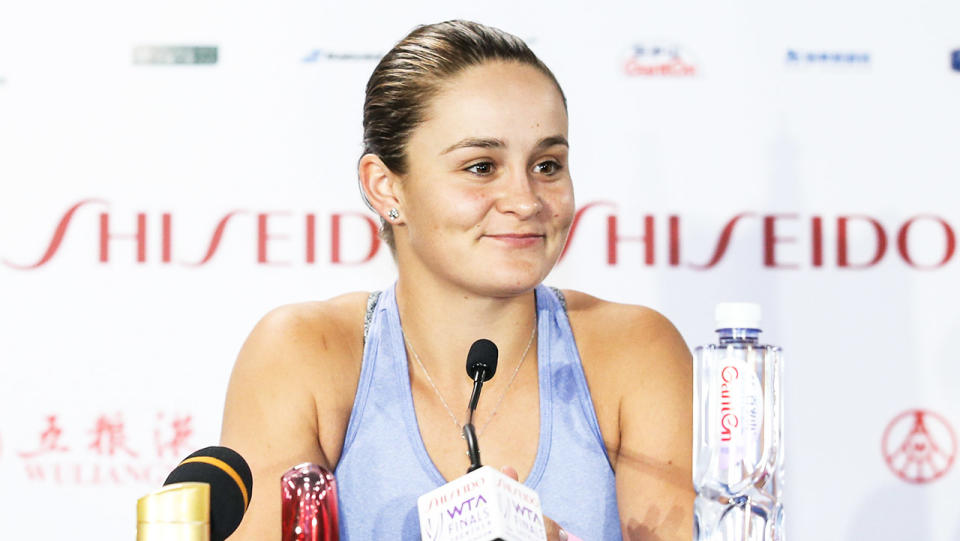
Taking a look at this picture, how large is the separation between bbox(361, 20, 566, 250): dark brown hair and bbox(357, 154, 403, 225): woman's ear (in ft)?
0.05

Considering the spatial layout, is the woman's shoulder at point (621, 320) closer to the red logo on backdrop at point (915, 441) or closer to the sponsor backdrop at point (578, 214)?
the sponsor backdrop at point (578, 214)

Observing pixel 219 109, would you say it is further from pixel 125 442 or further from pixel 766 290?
pixel 766 290

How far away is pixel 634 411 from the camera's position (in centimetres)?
166

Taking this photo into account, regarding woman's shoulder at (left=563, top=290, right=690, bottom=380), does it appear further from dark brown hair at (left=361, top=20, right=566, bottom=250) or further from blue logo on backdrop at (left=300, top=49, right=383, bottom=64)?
blue logo on backdrop at (left=300, top=49, right=383, bottom=64)

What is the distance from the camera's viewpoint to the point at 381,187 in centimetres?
171

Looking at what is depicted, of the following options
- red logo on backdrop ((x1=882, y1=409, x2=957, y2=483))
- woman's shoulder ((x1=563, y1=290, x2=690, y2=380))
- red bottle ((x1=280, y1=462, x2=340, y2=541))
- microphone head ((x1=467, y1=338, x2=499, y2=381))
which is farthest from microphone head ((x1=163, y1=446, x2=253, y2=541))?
red logo on backdrop ((x1=882, y1=409, x2=957, y2=483))

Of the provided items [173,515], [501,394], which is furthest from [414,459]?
[173,515]

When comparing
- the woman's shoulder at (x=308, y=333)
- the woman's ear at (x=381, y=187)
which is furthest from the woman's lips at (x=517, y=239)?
the woman's shoulder at (x=308, y=333)

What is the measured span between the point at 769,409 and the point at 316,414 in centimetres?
75

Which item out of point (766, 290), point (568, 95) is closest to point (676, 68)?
point (568, 95)

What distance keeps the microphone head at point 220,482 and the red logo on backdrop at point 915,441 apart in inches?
60.9

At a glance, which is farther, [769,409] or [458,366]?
[458,366]

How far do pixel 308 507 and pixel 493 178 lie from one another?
79 cm

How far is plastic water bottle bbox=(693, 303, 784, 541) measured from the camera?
3.45 ft
